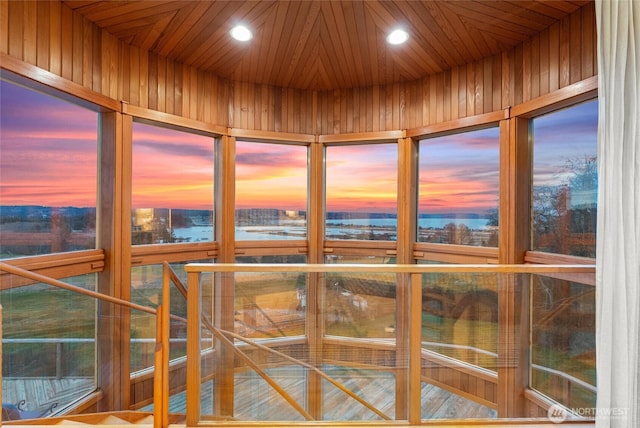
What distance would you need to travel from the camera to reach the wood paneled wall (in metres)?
2.52

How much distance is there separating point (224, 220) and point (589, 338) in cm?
335

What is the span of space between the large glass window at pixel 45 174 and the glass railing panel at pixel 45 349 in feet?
1.56

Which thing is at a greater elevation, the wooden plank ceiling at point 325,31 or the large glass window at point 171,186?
the wooden plank ceiling at point 325,31

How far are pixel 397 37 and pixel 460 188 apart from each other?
1.70 m

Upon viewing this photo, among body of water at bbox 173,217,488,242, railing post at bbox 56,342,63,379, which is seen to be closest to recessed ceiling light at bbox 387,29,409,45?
body of water at bbox 173,217,488,242

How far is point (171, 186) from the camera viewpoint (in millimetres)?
3666

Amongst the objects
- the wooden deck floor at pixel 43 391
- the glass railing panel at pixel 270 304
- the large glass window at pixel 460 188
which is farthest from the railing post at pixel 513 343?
the wooden deck floor at pixel 43 391

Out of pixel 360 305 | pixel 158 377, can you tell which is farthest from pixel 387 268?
pixel 158 377

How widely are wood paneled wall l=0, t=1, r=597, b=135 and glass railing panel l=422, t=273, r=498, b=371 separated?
1875mm

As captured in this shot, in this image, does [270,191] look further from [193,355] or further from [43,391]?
[43,391]

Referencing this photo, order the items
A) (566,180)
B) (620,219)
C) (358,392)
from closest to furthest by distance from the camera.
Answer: (620,219) < (358,392) < (566,180)

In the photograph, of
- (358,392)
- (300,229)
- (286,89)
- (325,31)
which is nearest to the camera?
(358,392)

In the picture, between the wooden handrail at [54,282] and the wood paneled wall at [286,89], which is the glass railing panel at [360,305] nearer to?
the wooden handrail at [54,282]

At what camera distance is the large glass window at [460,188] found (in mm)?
3461
